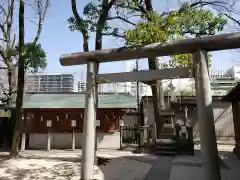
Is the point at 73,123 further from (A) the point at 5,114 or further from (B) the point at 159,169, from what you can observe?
(B) the point at 159,169

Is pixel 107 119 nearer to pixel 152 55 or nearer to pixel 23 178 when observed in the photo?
pixel 23 178

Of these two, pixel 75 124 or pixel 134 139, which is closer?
pixel 75 124

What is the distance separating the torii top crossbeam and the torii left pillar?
0.34 meters

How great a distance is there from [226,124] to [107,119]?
873 centimetres

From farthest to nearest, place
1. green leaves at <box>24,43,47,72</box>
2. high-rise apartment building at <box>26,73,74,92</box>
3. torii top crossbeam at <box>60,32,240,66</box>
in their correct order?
1. high-rise apartment building at <box>26,73,74,92</box>
2. green leaves at <box>24,43,47,72</box>
3. torii top crossbeam at <box>60,32,240,66</box>

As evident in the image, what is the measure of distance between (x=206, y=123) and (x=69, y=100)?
11.9m

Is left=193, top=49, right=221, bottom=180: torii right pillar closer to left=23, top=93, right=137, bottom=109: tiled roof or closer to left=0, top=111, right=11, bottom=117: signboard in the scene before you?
left=23, top=93, right=137, bottom=109: tiled roof

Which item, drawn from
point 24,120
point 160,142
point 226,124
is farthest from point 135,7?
point 226,124

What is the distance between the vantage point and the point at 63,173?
310 inches

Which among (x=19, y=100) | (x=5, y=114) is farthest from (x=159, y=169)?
(x=5, y=114)

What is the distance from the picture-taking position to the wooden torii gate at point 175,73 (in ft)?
15.8

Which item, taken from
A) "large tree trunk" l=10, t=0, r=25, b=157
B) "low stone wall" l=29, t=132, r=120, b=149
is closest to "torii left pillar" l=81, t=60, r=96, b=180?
"large tree trunk" l=10, t=0, r=25, b=157

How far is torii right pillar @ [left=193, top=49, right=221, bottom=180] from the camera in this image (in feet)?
15.6

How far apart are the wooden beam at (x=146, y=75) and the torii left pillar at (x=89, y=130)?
0.92 ft
